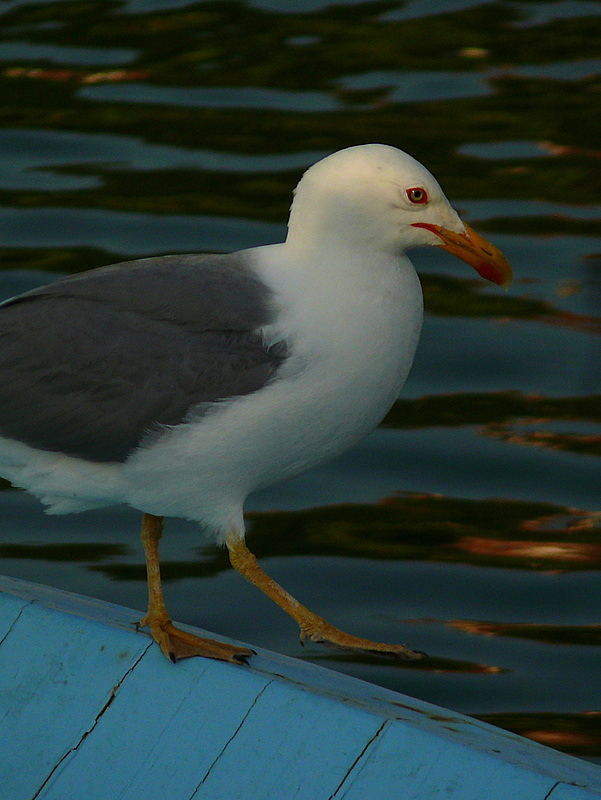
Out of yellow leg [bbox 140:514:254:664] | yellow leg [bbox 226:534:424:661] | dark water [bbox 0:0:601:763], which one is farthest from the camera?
dark water [bbox 0:0:601:763]

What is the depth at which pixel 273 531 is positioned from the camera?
315 inches

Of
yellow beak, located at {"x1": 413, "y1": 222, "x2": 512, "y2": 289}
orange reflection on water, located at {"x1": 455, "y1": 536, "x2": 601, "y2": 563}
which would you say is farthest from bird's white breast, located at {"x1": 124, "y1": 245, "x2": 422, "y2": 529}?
orange reflection on water, located at {"x1": 455, "y1": 536, "x2": 601, "y2": 563}

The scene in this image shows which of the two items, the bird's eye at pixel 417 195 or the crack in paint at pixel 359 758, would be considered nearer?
the crack in paint at pixel 359 758

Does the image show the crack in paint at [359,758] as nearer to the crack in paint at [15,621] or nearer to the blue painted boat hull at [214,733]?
the blue painted boat hull at [214,733]

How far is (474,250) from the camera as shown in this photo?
15.2ft

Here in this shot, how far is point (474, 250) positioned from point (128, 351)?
1.07 meters

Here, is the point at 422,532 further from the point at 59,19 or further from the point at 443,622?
the point at 59,19

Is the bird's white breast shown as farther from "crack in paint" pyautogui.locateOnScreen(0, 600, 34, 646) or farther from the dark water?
the dark water

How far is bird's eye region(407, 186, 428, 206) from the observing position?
444 cm

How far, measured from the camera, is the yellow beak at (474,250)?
4.56 m

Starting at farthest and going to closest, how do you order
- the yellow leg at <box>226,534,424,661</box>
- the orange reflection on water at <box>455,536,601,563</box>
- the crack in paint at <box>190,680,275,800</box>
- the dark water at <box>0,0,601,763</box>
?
the orange reflection on water at <box>455,536,601,563</box> < the dark water at <box>0,0,601,763</box> < the yellow leg at <box>226,534,424,661</box> < the crack in paint at <box>190,680,275,800</box>

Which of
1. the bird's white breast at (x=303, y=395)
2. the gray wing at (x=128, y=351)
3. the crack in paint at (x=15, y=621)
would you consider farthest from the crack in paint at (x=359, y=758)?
the crack in paint at (x=15, y=621)

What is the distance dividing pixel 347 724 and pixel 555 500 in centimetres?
411

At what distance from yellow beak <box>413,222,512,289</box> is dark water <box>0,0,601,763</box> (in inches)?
99.1
